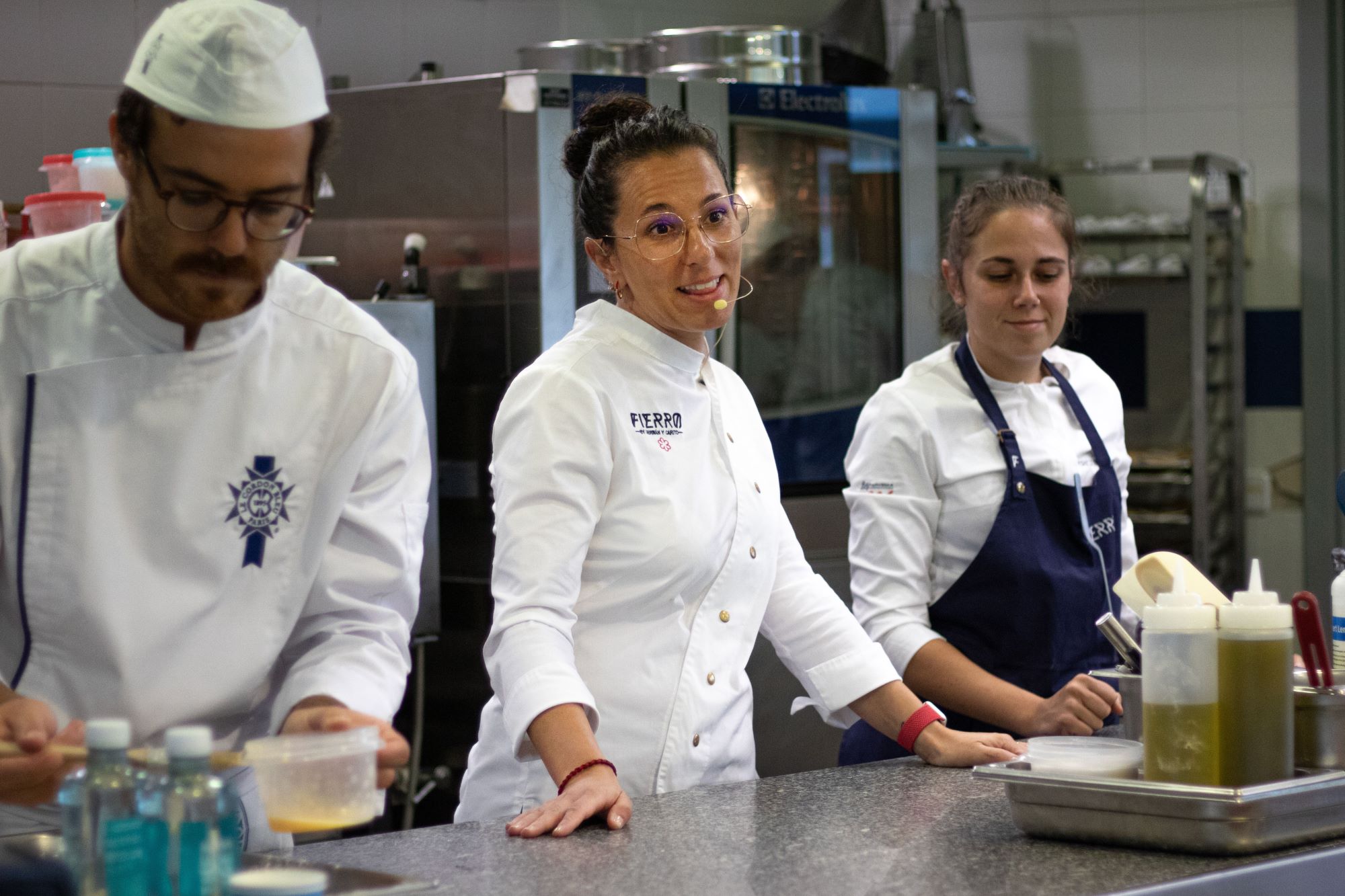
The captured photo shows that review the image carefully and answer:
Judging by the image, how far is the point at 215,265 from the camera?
1051 millimetres

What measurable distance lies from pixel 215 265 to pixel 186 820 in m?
0.39

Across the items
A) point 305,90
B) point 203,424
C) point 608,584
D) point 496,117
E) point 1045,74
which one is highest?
point 1045,74

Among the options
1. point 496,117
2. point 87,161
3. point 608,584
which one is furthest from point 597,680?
point 496,117

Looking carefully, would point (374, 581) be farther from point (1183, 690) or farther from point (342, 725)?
point (1183, 690)

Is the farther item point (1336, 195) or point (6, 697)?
point (1336, 195)

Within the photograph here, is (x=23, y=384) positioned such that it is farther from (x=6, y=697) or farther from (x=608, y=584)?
(x=608, y=584)

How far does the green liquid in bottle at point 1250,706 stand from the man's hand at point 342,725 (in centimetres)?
71

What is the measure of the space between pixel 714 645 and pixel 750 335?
5.77 feet

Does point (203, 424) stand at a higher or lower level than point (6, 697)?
higher

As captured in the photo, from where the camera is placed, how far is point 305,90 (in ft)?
3.40

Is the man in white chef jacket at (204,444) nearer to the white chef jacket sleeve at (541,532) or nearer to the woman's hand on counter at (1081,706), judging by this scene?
the white chef jacket sleeve at (541,532)

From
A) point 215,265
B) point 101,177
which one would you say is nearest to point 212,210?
point 215,265

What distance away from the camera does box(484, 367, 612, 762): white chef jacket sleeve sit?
144 centimetres

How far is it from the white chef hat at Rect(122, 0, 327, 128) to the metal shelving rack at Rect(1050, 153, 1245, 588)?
3.35 meters
